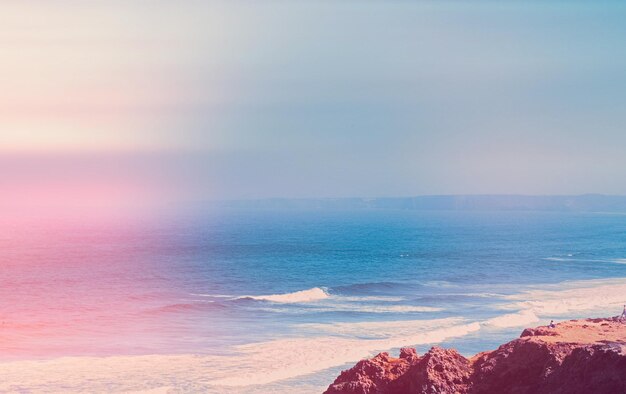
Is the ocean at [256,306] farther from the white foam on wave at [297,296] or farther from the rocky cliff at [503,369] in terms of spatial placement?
the rocky cliff at [503,369]

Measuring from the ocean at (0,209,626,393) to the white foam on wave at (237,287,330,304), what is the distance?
0.27 m

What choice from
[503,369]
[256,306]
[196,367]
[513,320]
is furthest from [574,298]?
[503,369]

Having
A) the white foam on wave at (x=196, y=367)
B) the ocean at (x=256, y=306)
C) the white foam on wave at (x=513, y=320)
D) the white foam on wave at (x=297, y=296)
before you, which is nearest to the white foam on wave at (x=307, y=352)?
the white foam on wave at (x=196, y=367)

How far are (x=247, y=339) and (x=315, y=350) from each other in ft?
19.0

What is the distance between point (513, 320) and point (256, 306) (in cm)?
2007

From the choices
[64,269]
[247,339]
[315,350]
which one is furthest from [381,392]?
[64,269]

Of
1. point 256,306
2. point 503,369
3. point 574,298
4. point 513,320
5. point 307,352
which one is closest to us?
point 503,369

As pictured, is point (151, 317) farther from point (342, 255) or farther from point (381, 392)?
point (342, 255)

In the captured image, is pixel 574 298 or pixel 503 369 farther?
pixel 574 298

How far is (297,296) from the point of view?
7006 centimetres

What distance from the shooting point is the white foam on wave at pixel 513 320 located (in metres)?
53.3

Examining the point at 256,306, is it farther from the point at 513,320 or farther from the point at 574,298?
the point at 574,298

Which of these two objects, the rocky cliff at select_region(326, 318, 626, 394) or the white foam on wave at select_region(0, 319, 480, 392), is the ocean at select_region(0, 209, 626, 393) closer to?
the white foam on wave at select_region(0, 319, 480, 392)

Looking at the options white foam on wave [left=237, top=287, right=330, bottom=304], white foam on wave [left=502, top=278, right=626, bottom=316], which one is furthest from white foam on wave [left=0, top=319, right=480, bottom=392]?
white foam on wave [left=237, top=287, right=330, bottom=304]
